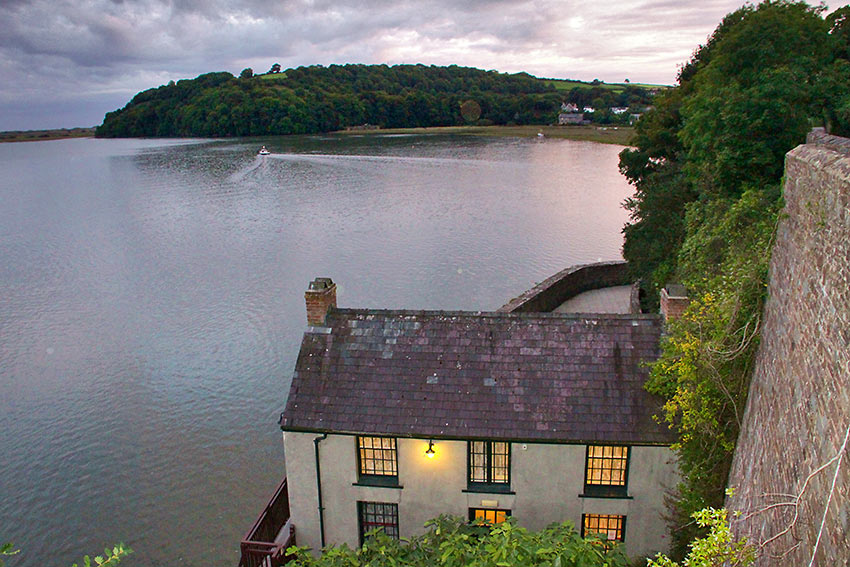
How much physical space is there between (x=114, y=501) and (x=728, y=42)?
24.3m

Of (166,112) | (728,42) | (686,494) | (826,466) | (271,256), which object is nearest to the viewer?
(826,466)

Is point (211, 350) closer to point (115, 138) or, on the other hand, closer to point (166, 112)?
point (166, 112)

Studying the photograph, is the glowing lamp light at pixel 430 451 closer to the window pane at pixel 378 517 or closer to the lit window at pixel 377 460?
the lit window at pixel 377 460

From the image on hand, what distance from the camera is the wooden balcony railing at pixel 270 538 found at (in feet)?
41.1

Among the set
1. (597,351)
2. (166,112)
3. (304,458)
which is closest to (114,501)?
(304,458)

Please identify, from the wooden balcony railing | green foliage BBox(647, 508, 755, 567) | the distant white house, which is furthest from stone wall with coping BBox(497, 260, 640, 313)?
the distant white house

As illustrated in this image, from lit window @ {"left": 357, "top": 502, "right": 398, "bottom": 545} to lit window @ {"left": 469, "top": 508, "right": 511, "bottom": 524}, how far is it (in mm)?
1633

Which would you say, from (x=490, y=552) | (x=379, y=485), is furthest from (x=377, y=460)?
(x=490, y=552)

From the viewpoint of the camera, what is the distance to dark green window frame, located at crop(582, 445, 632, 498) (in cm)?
1191

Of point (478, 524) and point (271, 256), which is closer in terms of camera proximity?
point (478, 524)

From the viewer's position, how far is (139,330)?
28609mm

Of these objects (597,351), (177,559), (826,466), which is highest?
(826,466)

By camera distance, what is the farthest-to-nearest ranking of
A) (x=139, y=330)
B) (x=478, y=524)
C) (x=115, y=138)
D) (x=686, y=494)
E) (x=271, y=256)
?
(x=115, y=138)
(x=271, y=256)
(x=139, y=330)
(x=478, y=524)
(x=686, y=494)

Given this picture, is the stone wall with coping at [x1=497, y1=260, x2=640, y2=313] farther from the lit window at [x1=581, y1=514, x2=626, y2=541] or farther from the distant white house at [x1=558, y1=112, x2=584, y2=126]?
the distant white house at [x1=558, y1=112, x2=584, y2=126]
